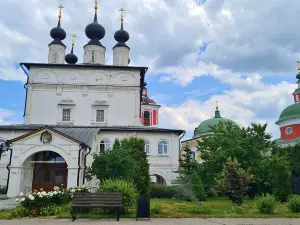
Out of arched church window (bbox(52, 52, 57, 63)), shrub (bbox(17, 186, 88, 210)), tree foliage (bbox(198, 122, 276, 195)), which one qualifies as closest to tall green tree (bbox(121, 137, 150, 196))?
tree foliage (bbox(198, 122, 276, 195))

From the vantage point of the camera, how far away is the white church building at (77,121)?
19.1 metres

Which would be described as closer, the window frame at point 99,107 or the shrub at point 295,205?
the shrub at point 295,205

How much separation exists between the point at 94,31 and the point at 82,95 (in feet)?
26.3

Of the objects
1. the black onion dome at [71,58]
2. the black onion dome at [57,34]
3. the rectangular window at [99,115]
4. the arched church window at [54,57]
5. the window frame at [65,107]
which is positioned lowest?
the rectangular window at [99,115]

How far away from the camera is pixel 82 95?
29078 millimetres

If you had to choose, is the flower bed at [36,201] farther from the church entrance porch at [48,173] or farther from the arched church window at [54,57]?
the arched church window at [54,57]

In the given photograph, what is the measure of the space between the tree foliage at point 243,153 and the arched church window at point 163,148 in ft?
13.7

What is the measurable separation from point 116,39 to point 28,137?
58.9ft

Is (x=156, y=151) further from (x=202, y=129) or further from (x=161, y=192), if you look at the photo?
(x=202, y=129)

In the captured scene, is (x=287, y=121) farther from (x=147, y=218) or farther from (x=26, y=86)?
(x=147, y=218)

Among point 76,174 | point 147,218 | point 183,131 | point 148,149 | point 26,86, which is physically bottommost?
point 147,218

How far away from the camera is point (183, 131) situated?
2558 cm

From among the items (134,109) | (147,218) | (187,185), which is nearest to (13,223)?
(147,218)

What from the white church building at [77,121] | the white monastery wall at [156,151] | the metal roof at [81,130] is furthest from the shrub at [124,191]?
the white monastery wall at [156,151]
